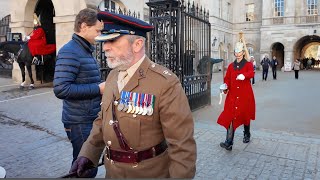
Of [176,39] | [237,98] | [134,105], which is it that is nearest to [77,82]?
[134,105]

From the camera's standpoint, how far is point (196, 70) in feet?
32.2

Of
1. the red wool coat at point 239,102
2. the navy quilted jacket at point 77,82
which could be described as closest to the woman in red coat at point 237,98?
the red wool coat at point 239,102

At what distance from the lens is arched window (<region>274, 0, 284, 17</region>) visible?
37.3 m

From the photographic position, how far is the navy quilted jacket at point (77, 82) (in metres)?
3.18

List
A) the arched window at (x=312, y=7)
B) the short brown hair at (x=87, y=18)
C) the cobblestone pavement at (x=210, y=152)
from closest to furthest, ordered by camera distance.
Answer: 1. the short brown hair at (x=87, y=18)
2. the cobblestone pavement at (x=210, y=152)
3. the arched window at (x=312, y=7)

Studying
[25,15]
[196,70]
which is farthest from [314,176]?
[25,15]

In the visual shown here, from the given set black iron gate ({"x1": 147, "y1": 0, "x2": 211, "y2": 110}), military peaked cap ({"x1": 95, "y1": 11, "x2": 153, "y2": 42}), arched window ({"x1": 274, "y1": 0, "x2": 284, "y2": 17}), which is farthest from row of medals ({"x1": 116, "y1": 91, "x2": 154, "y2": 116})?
arched window ({"x1": 274, "y1": 0, "x2": 284, "y2": 17})

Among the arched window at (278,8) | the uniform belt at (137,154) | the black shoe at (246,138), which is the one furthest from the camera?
the arched window at (278,8)

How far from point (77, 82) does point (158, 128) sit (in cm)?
138

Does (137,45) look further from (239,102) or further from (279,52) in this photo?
(279,52)

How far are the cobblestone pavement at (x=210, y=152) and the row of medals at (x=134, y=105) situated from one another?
259cm

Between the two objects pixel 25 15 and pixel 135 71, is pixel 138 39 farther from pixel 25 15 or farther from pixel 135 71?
pixel 25 15

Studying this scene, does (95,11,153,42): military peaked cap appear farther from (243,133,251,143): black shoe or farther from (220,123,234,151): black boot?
(243,133,251,143): black shoe

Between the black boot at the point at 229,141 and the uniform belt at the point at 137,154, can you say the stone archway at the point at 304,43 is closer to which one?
the black boot at the point at 229,141
